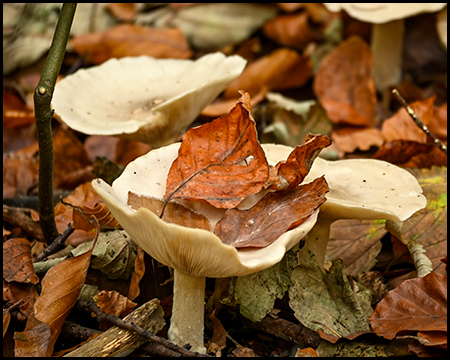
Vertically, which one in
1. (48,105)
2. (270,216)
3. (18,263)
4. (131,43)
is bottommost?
(131,43)

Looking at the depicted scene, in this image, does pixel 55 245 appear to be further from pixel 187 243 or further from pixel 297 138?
pixel 297 138

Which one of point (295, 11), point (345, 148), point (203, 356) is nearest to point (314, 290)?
point (203, 356)

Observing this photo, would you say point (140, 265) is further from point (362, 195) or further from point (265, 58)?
point (265, 58)

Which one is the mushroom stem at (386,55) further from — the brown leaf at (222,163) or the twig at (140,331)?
the twig at (140,331)

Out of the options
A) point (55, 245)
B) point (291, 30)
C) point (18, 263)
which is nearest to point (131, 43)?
point (291, 30)

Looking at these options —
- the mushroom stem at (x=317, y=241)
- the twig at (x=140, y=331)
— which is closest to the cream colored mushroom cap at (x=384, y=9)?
the mushroom stem at (x=317, y=241)

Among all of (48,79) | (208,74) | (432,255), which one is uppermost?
(48,79)
